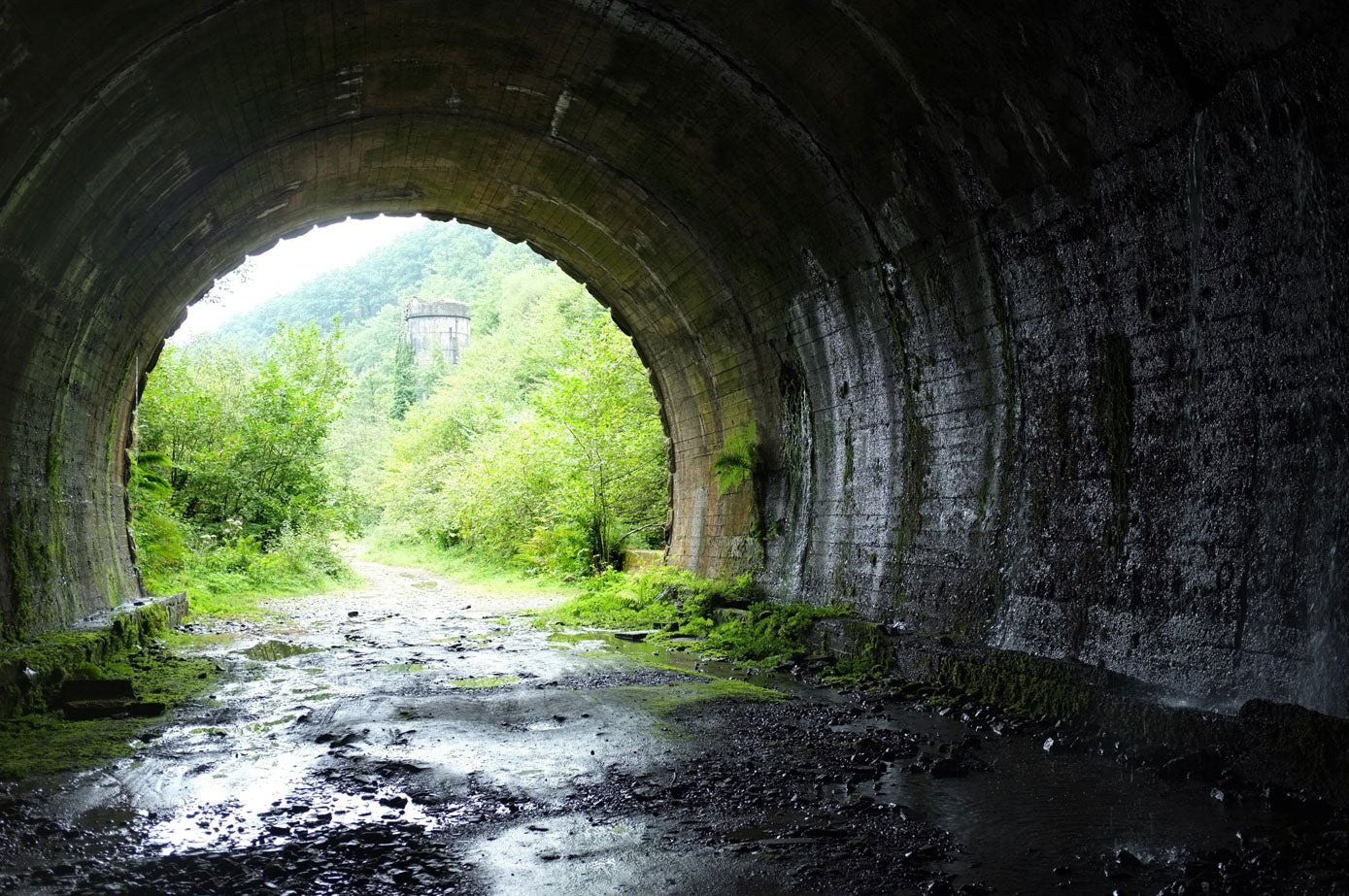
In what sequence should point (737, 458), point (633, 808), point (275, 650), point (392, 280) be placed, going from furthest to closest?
point (392, 280) < point (737, 458) < point (275, 650) < point (633, 808)

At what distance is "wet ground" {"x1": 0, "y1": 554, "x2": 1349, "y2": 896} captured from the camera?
364 cm

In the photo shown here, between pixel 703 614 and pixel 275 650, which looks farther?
pixel 703 614

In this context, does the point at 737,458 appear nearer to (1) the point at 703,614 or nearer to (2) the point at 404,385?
(1) the point at 703,614

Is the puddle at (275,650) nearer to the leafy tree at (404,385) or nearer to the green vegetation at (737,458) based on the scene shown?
the green vegetation at (737,458)

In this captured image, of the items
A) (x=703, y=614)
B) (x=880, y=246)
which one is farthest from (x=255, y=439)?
(x=880, y=246)

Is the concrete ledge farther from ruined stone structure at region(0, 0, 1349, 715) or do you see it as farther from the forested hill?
the forested hill

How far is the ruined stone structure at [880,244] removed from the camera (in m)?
5.04

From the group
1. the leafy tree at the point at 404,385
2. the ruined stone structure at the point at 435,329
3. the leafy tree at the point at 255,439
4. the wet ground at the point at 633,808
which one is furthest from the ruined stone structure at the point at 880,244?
the ruined stone structure at the point at 435,329

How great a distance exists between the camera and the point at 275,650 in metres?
9.89

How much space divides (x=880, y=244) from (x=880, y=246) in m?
0.02

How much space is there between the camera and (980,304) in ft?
24.6

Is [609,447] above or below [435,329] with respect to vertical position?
below

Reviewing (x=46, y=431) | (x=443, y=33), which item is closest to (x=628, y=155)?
(x=443, y=33)

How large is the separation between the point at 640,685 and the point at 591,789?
9.86ft
